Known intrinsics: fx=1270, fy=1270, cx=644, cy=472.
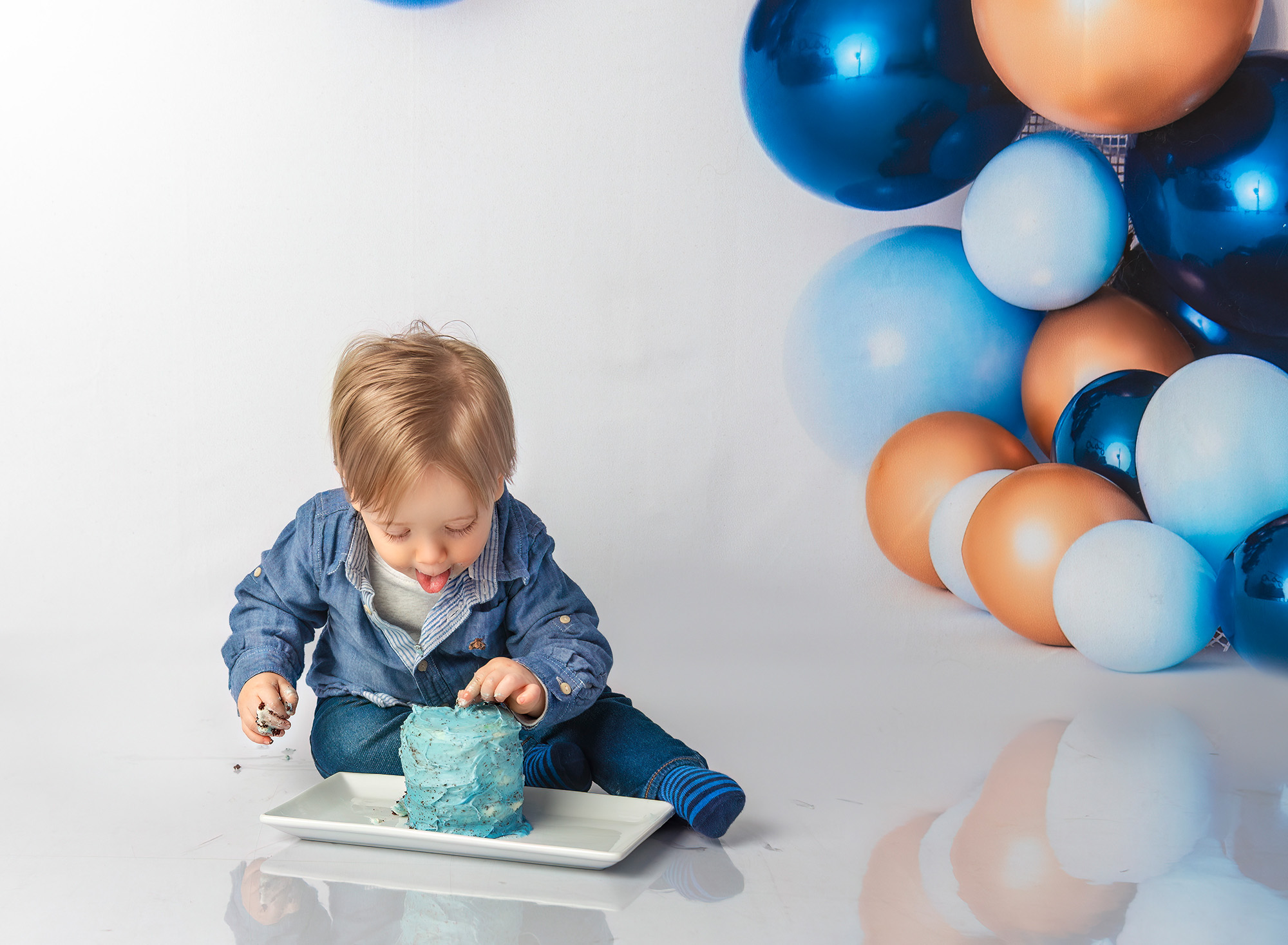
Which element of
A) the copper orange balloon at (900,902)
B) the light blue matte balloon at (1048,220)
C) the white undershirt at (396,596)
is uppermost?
the light blue matte balloon at (1048,220)

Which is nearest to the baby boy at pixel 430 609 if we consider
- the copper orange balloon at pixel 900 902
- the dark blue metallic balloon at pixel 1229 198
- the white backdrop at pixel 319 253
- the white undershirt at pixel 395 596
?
the white undershirt at pixel 395 596

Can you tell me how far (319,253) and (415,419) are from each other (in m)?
0.70

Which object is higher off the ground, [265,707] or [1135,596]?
[265,707]

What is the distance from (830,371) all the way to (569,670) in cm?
78

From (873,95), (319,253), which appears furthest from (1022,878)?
(319,253)

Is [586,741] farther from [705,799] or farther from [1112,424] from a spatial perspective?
[1112,424]

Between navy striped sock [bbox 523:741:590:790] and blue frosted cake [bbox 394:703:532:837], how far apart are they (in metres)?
0.13

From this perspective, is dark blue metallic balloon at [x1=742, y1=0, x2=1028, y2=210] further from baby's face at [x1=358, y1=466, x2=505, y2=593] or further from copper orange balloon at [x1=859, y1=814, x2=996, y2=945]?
copper orange balloon at [x1=859, y1=814, x2=996, y2=945]

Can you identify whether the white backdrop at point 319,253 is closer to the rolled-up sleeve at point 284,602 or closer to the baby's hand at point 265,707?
the rolled-up sleeve at point 284,602

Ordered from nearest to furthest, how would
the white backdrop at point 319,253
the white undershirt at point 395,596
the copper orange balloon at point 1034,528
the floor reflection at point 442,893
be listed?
the floor reflection at point 442,893, the white undershirt at point 395,596, the copper orange balloon at point 1034,528, the white backdrop at point 319,253

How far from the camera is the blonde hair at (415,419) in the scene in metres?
1.11

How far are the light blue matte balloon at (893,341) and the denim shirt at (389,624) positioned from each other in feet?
2.11

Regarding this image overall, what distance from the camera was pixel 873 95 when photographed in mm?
1658

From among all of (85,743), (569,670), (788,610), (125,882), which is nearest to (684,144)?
(788,610)
